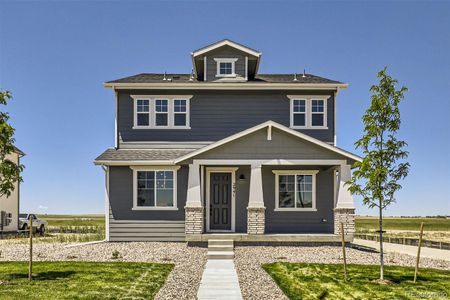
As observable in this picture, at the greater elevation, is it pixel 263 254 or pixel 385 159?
pixel 385 159

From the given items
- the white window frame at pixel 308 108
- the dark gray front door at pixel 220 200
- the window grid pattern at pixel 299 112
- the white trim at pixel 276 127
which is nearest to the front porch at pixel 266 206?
the dark gray front door at pixel 220 200

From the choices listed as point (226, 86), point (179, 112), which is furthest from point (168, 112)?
point (226, 86)

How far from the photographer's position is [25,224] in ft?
107

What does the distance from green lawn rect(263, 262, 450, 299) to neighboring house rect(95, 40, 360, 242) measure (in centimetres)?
480

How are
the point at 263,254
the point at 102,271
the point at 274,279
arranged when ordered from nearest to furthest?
the point at 274,279 < the point at 102,271 < the point at 263,254

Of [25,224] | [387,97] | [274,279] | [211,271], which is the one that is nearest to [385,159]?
[387,97]

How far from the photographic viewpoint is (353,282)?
11.3 meters

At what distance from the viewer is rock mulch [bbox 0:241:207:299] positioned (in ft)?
37.0

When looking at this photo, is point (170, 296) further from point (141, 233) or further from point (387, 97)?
point (141, 233)

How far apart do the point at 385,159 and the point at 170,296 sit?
21.3 feet

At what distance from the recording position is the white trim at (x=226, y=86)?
67.6 feet

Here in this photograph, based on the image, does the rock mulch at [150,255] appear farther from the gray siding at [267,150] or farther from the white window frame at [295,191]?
the white window frame at [295,191]

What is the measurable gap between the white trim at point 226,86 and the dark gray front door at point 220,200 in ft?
13.5

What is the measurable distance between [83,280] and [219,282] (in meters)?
3.40
